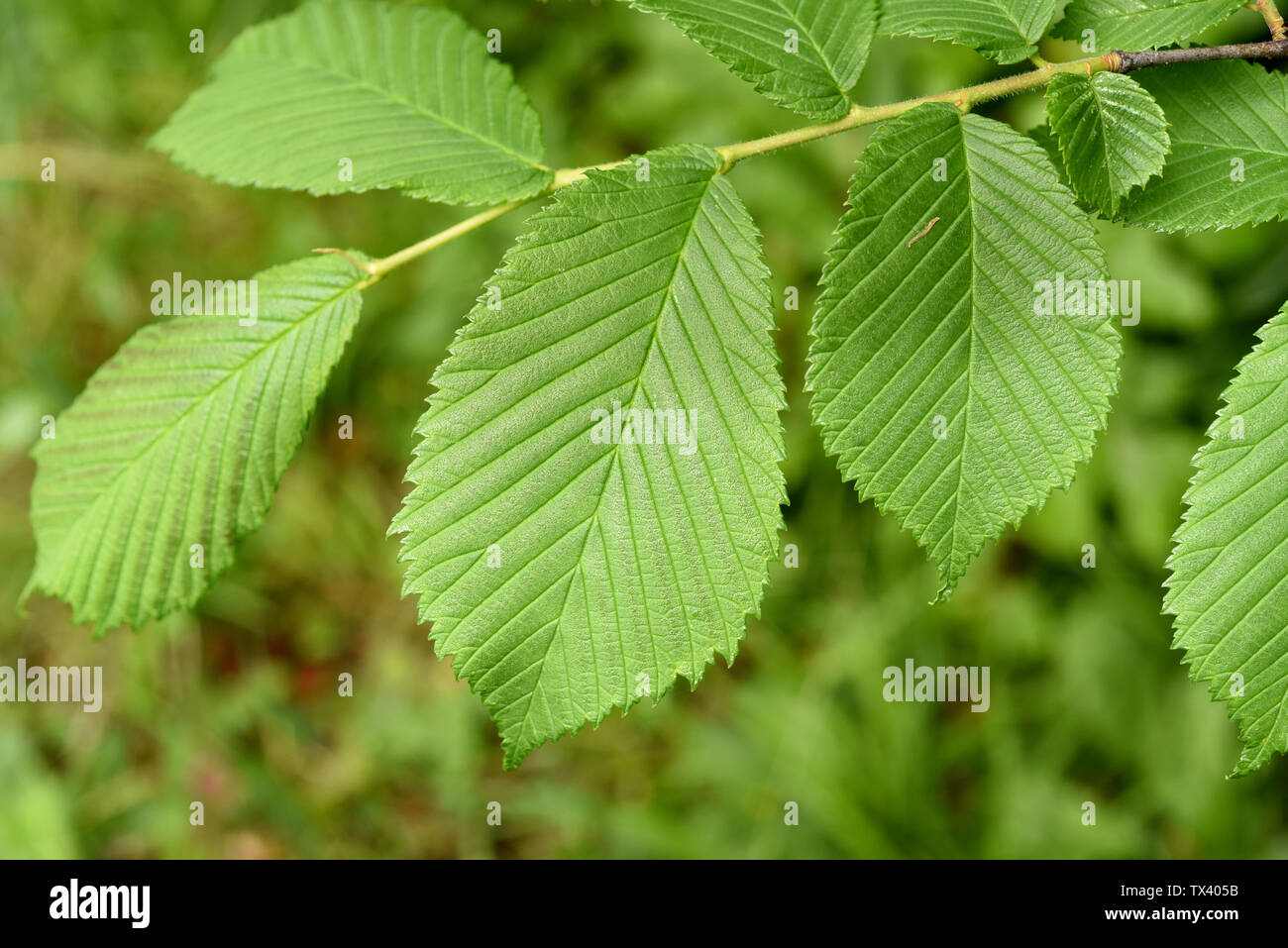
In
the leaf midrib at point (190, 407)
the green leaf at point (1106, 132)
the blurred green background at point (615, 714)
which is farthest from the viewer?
the blurred green background at point (615, 714)

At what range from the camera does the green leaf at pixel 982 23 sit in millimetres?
1212

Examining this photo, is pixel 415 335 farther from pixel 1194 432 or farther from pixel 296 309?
pixel 1194 432

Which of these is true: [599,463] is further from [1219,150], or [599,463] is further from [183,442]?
[1219,150]

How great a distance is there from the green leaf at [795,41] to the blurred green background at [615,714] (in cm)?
154

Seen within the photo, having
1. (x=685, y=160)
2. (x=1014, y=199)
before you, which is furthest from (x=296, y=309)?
(x=1014, y=199)

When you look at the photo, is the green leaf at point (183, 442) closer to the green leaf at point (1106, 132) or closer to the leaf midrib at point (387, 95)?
the leaf midrib at point (387, 95)

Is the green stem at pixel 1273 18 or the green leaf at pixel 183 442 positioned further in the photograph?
the green leaf at pixel 183 442

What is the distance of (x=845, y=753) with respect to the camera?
2.98 meters

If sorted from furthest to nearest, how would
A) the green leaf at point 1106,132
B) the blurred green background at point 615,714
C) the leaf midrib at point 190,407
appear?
the blurred green background at point 615,714, the leaf midrib at point 190,407, the green leaf at point 1106,132

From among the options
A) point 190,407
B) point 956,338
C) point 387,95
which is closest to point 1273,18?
point 956,338

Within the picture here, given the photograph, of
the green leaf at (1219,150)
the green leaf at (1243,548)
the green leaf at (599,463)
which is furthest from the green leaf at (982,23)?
the green leaf at (1243,548)

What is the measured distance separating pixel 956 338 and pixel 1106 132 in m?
0.28

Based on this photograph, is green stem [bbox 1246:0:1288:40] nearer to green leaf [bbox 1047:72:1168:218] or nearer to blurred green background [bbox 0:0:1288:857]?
green leaf [bbox 1047:72:1168:218]

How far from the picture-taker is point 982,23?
48.2 inches
